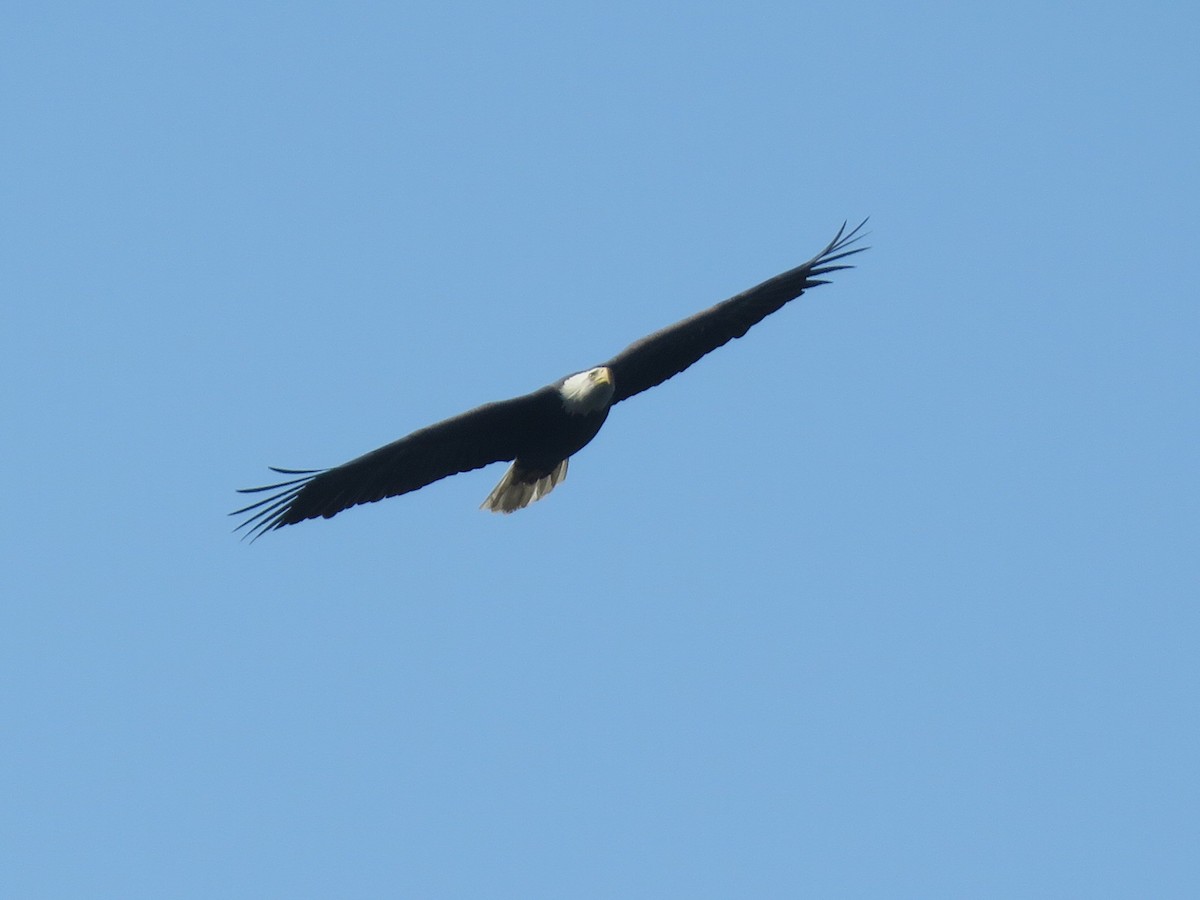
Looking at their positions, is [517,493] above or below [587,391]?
above

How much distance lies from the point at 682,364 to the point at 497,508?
1.64 metres

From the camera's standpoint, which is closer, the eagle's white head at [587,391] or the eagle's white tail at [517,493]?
the eagle's white head at [587,391]

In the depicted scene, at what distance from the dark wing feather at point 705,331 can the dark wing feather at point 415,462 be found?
693 millimetres

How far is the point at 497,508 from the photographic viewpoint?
1298 cm

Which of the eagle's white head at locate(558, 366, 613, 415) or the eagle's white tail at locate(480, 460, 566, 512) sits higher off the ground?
the eagle's white tail at locate(480, 460, 566, 512)

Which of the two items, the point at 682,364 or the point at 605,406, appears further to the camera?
the point at 682,364

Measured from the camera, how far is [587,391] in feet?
38.9

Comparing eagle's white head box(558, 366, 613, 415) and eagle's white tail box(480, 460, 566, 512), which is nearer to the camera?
eagle's white head box(558, 366, 613, 415)

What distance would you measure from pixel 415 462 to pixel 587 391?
120cm

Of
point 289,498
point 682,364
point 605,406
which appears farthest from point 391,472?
point 682,364

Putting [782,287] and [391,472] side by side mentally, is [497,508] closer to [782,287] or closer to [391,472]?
[391,472]

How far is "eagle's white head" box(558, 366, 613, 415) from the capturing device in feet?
38.9

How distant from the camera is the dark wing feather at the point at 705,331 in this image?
12.5 metres

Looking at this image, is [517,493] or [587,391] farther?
[517,493]
